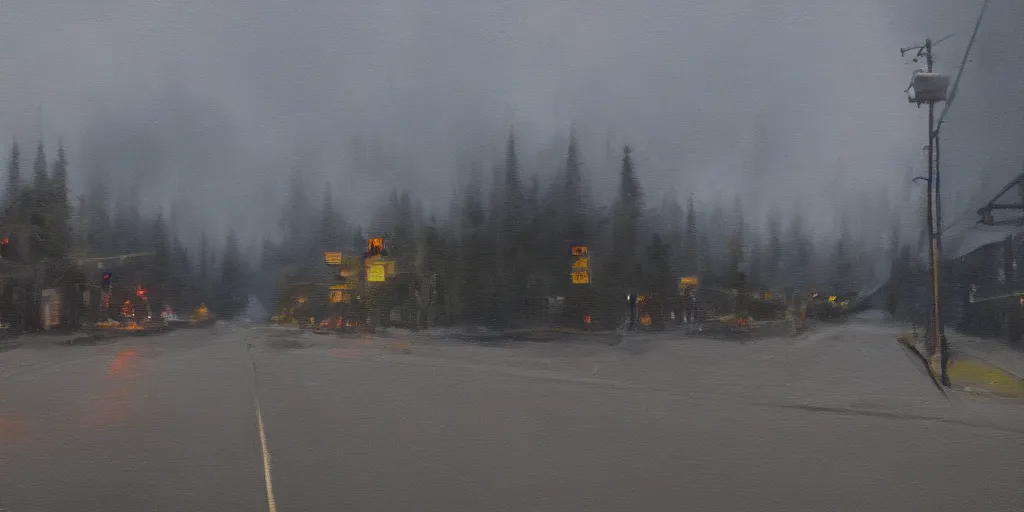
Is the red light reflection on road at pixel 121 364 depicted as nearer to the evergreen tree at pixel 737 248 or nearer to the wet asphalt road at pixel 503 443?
the wet asphalt road at pixel 503 443

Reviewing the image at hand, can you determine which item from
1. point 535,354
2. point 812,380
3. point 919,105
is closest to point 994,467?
point 812,380

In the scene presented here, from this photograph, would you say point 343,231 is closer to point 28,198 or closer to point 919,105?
point 28,198

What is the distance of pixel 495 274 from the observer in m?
60.2

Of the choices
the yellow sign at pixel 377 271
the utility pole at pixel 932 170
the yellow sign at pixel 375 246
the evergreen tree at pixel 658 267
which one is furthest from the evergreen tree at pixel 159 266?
the utility pole at pixel 932 170

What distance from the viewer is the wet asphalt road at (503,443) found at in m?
8.48

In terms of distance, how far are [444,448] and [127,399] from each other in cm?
866

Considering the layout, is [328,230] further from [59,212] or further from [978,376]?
[978,376]

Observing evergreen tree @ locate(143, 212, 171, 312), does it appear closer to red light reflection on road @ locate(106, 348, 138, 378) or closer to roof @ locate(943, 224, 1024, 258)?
red light reflection on road @ locate(106, 348, 138, 378)

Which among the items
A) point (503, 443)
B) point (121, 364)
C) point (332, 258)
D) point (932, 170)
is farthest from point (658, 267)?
point (503, 443)

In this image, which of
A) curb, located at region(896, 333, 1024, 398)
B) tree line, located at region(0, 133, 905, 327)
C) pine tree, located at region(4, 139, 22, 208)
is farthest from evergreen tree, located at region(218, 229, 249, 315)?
curb, located at region(896, 333, 1024, 398)

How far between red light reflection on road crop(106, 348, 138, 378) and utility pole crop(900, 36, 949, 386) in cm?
2034

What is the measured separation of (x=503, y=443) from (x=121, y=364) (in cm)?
2104

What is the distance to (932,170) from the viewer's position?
94.4 ft

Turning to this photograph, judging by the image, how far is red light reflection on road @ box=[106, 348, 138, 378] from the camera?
80.5ft
